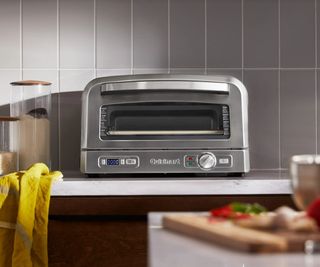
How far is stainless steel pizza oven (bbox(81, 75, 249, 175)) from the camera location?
6.86 ft

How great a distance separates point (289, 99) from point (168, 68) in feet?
1.46

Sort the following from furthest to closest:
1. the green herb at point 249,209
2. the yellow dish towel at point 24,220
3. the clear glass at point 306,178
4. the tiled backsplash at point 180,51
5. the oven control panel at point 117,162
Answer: the tiled backsplash at point 180,51 → the oven control panel at point 117,162 → the yellow dish towel at point 24,220 → the green herb at point 249,209 → the clear glass at point 306,178

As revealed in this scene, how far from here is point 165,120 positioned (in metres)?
2.16

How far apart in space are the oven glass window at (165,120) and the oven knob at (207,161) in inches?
2.8

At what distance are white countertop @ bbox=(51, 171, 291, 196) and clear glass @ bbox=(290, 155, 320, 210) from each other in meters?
1.15

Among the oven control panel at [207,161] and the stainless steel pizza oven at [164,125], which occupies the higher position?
the stainless steel pizza oven at [164,125]

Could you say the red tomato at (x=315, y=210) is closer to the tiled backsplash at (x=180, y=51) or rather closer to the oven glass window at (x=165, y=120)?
the oven glass window at (x=165, y=120)

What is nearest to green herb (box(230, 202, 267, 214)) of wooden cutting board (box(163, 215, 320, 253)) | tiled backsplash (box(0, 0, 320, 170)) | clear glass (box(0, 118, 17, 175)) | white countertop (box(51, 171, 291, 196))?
wooden cutting board (box(163, 215, 320, 253))

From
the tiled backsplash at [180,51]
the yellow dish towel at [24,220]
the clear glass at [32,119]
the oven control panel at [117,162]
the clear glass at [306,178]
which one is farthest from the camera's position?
the tiled backsplash at [180,51]

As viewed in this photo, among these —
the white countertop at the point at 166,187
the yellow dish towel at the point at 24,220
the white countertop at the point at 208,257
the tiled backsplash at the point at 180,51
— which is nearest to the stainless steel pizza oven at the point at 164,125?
the white countertop at the point at 166,187

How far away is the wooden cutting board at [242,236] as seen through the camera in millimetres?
689

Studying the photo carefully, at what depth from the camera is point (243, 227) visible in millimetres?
793

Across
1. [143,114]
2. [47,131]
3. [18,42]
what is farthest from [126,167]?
[18,42]

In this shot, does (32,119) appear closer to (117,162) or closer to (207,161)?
(117,162)
